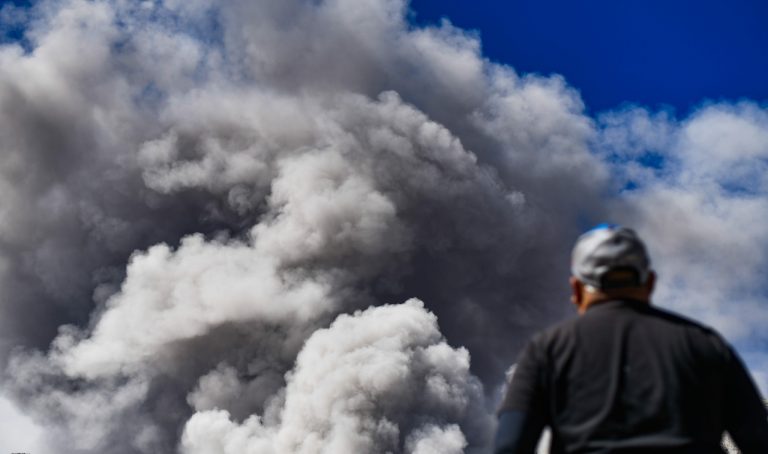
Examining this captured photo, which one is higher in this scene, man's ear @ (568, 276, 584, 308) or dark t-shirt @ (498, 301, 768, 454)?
man's ear @ (568, 276, 584, 308)

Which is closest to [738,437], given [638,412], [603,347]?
[638,412]

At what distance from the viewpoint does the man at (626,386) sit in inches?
169

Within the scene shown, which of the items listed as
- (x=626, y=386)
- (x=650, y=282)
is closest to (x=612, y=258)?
(x=650, y=282)

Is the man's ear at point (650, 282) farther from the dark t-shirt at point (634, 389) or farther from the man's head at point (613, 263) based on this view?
the dark t-shirt at point (634, 389)

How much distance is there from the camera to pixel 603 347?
446 cm

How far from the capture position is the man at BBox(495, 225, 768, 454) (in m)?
4.29

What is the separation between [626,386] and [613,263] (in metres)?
0.75

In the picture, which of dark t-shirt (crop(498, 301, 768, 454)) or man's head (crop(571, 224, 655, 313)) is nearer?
dark t-shirt (crop(498, 301, 768, 454))

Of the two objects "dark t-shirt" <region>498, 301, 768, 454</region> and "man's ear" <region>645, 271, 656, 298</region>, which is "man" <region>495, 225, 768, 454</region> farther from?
"man's ear" <region>645, 271, 656, 298</region>

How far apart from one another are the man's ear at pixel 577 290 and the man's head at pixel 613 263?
0.10 meters

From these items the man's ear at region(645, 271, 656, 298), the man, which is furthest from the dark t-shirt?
the man's ear at region(645, 271, 656, 298)

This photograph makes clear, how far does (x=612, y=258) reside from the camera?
467cm

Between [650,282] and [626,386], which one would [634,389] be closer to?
[626,386]

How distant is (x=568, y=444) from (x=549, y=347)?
551 mm
